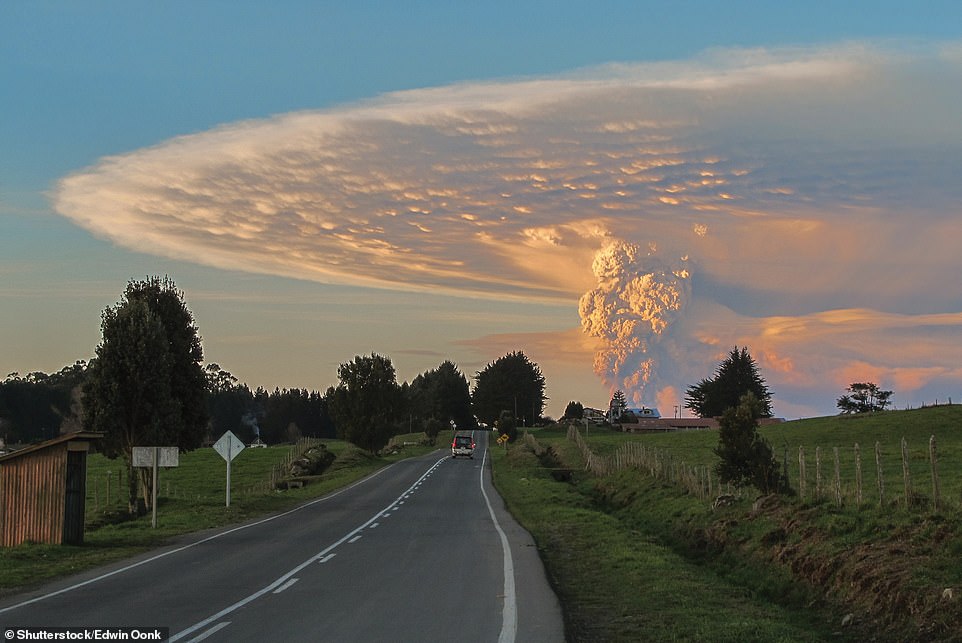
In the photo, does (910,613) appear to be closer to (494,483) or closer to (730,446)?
(730,446)

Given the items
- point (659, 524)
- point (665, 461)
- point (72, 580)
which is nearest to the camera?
point (72, 580)

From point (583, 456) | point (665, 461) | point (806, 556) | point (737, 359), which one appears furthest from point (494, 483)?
point (737, 359)

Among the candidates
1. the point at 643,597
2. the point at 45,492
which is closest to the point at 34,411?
the point at 45,492

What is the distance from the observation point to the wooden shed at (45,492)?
79.8 ft

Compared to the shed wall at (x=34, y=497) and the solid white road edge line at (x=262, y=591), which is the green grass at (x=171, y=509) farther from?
the solid white road edge line at (x=262, y=591)

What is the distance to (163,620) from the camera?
12523 mm

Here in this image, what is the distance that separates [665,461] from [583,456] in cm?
2942

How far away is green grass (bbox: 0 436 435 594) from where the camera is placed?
20047 mm

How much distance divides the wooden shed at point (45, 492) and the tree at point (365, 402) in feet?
211

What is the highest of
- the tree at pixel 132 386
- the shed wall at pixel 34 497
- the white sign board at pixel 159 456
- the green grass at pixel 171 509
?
the tree at pixel 132 386

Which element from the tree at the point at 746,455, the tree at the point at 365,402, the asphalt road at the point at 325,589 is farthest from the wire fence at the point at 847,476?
→ the tree at the point at 365,402

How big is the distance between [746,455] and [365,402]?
65.4m

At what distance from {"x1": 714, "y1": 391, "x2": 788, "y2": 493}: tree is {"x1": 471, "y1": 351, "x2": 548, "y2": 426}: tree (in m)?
148

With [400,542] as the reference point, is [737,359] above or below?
above
